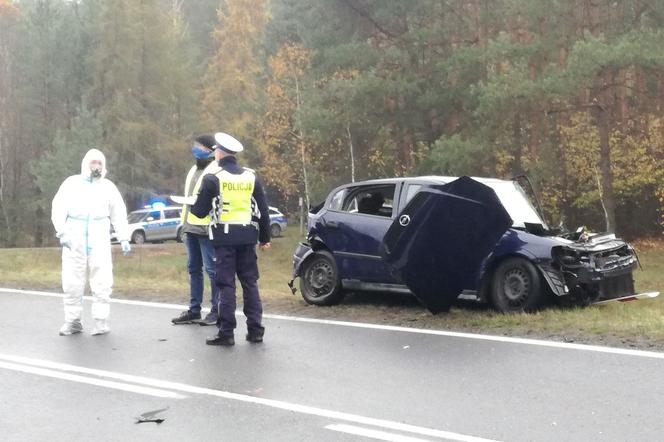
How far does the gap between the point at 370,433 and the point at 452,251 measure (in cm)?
369

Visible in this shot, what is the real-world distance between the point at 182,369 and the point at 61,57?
4692 cm

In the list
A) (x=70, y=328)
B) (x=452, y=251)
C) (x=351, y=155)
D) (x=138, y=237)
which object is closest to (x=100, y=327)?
(x=70, y=328)

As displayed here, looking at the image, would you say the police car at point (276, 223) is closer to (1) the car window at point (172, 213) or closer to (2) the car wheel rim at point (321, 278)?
(1) the car window at point (172, 213)

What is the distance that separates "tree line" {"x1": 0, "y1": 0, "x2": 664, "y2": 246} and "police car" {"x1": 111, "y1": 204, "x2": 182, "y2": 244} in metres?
6.15

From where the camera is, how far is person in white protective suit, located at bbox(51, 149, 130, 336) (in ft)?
27.8

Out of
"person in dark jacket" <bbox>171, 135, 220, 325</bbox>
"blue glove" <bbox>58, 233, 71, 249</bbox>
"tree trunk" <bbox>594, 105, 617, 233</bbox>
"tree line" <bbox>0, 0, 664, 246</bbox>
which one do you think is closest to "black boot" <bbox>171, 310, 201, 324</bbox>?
"person in dark jacket" <bbox>171, 135, 220, 325</bbox>

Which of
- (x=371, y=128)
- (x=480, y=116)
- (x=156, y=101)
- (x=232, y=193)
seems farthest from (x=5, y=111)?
(x=232, y=193)

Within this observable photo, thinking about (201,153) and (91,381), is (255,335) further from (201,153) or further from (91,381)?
(201,153)

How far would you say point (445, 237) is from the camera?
841 centimetres

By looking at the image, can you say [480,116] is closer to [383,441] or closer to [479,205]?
[479,205]

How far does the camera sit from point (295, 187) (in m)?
45.7

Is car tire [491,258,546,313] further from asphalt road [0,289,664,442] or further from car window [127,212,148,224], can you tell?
car window [127,212,148,224]

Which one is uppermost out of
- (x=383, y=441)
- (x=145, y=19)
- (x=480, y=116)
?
(x=145, y=19)

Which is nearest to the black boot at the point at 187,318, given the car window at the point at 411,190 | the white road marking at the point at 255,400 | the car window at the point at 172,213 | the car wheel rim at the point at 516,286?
the white road marking at the point at 255,400
